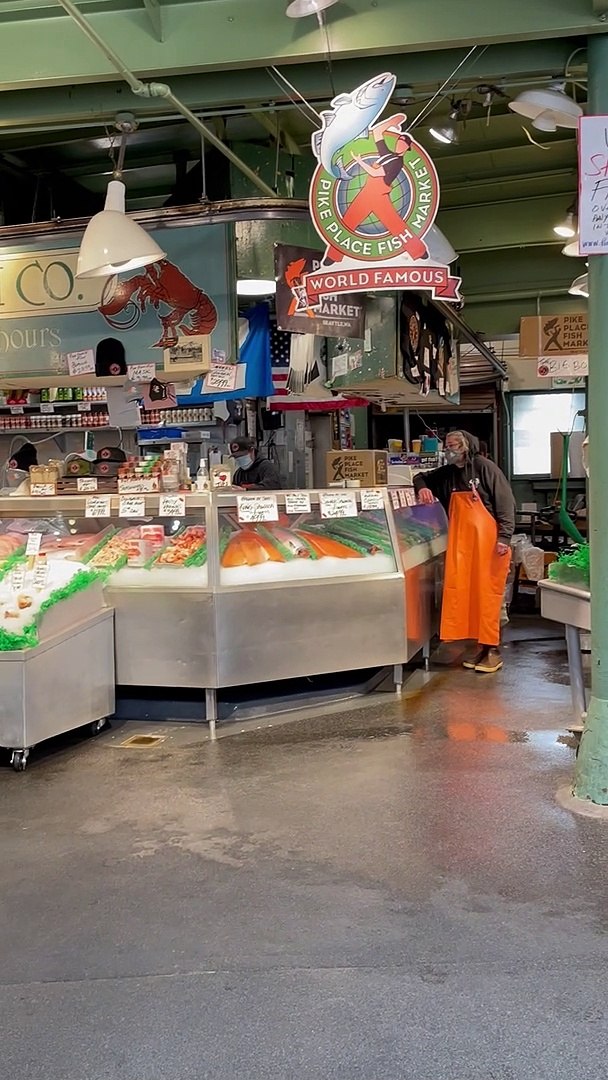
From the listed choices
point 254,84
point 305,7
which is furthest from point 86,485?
point 305,7

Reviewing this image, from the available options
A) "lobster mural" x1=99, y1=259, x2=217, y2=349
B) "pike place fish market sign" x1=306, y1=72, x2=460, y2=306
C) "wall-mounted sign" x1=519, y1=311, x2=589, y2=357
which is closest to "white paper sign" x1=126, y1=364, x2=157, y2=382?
"lobster mural" x1=99, y1=259, x2=217, y2=349

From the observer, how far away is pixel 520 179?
9523 mm

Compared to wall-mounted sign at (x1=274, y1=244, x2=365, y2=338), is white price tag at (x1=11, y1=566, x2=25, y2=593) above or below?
below

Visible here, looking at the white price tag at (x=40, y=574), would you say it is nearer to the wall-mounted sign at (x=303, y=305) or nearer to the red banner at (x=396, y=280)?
the wall-mounted sign at (x=303, y=305)

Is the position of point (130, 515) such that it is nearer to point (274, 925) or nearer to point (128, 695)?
point (128, 695)

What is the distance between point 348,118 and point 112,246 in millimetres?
1541

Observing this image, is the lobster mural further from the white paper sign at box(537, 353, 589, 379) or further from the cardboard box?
the white paper sign at box(537, 353, 589, 379)

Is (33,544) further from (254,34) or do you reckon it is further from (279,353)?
(254,34)

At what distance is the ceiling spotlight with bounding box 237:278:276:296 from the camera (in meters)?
6.29

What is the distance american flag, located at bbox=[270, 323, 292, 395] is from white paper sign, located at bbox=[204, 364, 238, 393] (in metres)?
0.76

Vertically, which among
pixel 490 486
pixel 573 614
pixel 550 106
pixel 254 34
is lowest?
pixel 573 614

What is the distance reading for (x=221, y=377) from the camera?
6355 millimetres

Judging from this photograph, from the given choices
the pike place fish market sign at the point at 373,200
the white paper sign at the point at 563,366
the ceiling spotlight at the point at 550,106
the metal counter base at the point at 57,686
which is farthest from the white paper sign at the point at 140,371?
the white paper sign at the point at 563,366

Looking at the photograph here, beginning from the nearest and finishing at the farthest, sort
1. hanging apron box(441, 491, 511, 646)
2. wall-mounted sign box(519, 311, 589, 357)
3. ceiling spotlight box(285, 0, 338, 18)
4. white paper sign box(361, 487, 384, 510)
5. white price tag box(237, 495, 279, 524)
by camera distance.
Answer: ceiling spotlight box(285, 0, 338, 18) < white price tag box(237, 495, 279, 524) < white paper sign box(361, 487, 384, 510) < hanging apron box(441, 491, 511, 646) < wall-mounted sign box(519, 311, 589, 357)
